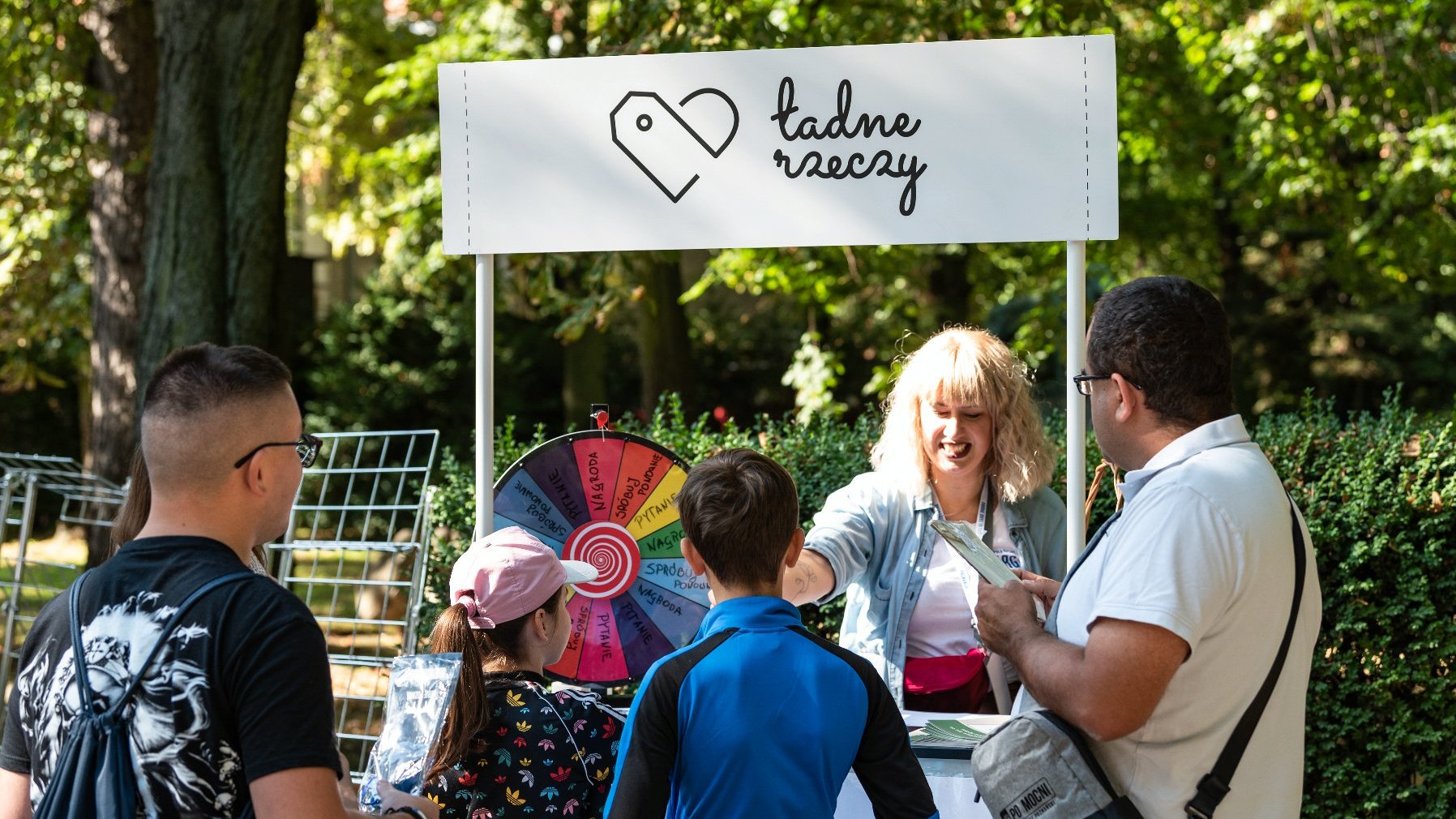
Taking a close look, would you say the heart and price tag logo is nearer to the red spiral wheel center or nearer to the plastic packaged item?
the red spiral wheel center

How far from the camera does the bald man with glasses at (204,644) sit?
1.59 metres

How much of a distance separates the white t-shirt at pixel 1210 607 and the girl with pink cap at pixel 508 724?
2.97ft

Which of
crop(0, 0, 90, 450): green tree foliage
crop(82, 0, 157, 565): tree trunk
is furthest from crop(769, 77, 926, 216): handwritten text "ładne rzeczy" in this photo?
crop(0, 0, 90, 450): green tree foliage

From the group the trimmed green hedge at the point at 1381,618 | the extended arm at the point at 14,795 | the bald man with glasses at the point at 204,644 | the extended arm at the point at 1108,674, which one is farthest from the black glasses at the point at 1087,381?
the trimmed green hedge at the point at 1381,618

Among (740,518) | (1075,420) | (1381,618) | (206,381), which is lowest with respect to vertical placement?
(1381,618)

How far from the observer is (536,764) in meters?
2.30

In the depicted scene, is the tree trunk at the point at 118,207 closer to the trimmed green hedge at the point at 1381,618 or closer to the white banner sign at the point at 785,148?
the white banner sign at the point at 785,148

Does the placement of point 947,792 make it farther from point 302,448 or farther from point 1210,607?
point 302,448

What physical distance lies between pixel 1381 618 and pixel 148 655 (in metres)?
3.58

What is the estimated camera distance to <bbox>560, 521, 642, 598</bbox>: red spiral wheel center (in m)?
3.11

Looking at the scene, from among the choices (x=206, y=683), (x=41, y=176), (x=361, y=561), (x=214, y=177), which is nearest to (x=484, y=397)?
(x=206, y=683)

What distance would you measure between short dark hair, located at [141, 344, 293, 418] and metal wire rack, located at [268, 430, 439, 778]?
6.74 feet

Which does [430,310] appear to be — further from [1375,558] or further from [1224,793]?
[1224,793]

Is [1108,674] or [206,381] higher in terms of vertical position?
[206,381]
